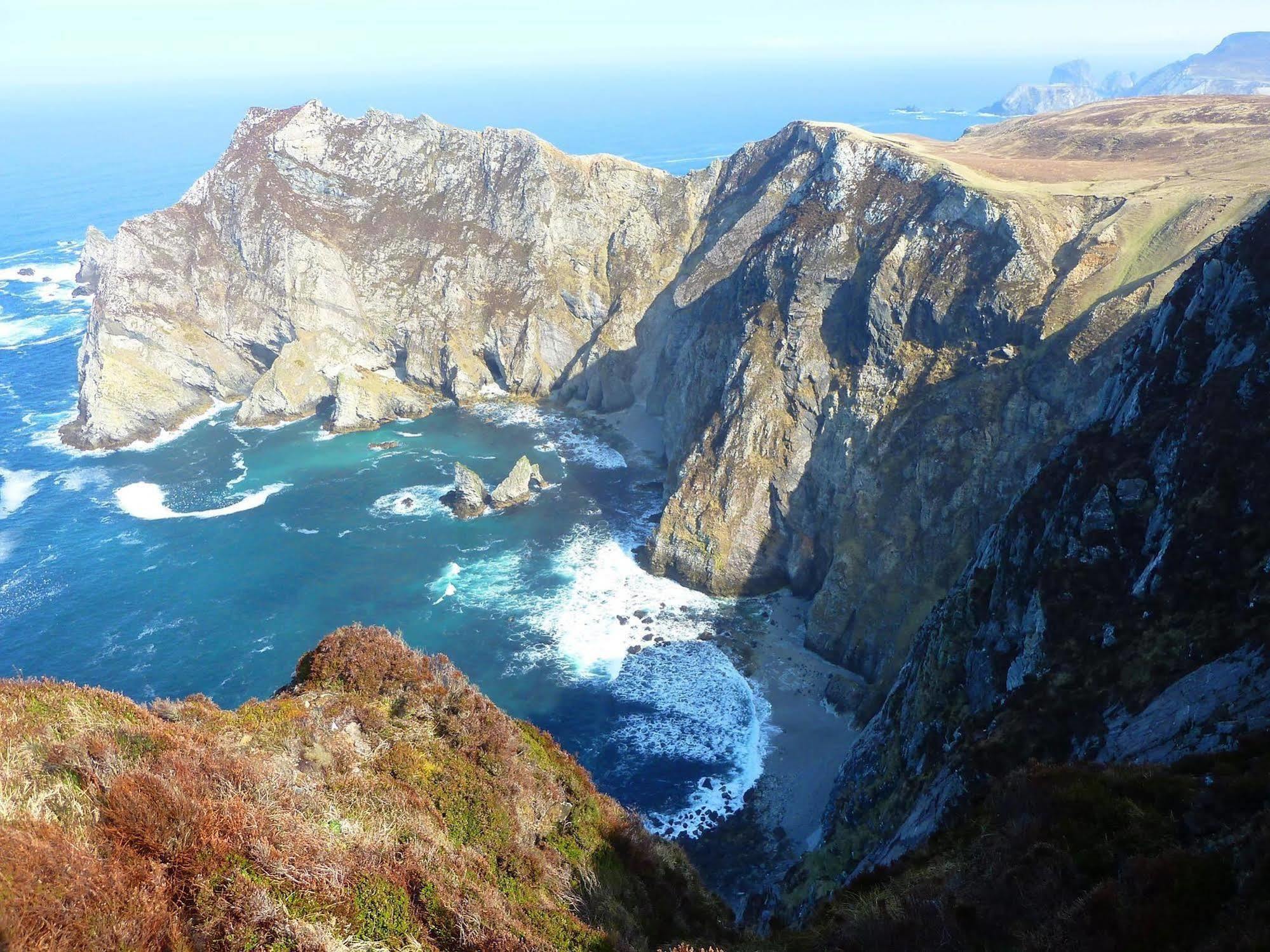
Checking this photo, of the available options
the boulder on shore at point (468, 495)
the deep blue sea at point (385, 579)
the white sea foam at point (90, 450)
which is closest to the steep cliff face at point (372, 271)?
the white sea foam at point (90, 450)

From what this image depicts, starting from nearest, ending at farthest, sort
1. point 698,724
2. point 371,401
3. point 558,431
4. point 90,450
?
1. point 698,724
2. point 90,450
3. point 558,431
4. point 371,401

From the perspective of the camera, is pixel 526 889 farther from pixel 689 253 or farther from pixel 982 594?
pixel 689 253

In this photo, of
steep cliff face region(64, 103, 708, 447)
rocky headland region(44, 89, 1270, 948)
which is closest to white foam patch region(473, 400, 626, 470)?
steep cliff face region(64, 103, 708, 447)

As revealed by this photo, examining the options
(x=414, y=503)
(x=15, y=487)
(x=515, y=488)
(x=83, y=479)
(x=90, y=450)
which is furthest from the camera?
(x=90, y=450)

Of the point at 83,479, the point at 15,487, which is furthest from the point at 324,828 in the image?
the point at 15,487

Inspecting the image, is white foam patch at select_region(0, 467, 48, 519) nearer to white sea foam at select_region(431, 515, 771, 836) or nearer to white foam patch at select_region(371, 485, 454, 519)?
white foam patch at select_region(371, 485, 454, 519)

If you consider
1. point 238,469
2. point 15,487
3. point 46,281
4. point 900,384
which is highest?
point 900,384

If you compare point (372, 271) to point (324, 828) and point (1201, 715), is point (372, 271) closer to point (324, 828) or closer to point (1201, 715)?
point (324, 828)
